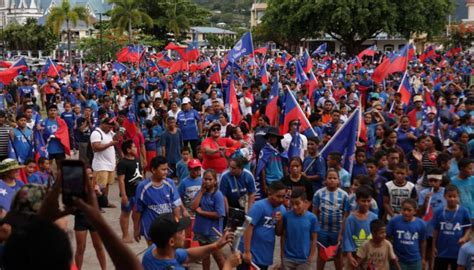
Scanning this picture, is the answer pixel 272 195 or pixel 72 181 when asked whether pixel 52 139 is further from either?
pixel 72 181

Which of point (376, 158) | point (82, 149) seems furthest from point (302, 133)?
point (82, 149)

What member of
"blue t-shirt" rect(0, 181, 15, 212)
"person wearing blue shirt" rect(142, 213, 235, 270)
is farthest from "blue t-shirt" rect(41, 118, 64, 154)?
"person wearing blue shirt" rect(142, 213, 235, 270)

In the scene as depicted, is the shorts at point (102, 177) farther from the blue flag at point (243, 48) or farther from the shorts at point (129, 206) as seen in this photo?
the blue flag at point (243, 48)

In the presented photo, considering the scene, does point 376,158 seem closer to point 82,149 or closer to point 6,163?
point 6,163

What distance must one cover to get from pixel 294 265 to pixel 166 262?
2.15 metres

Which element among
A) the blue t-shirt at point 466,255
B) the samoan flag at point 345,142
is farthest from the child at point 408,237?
the samoan flag at point 345,142

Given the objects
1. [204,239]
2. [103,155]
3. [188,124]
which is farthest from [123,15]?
[204,239]

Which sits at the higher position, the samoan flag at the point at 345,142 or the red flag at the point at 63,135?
the samoan flag at the point at 345,142

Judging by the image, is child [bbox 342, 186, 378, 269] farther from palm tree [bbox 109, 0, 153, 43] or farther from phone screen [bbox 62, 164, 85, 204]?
palm tree [bbox 109, 0, 153, 43]

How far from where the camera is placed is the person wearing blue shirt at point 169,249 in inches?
173

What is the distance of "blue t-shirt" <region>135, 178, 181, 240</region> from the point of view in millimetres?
6633

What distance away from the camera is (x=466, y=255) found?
620 cm

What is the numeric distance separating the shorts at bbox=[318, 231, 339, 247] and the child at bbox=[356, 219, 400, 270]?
0.69 metres

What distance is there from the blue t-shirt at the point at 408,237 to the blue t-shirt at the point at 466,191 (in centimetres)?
90
